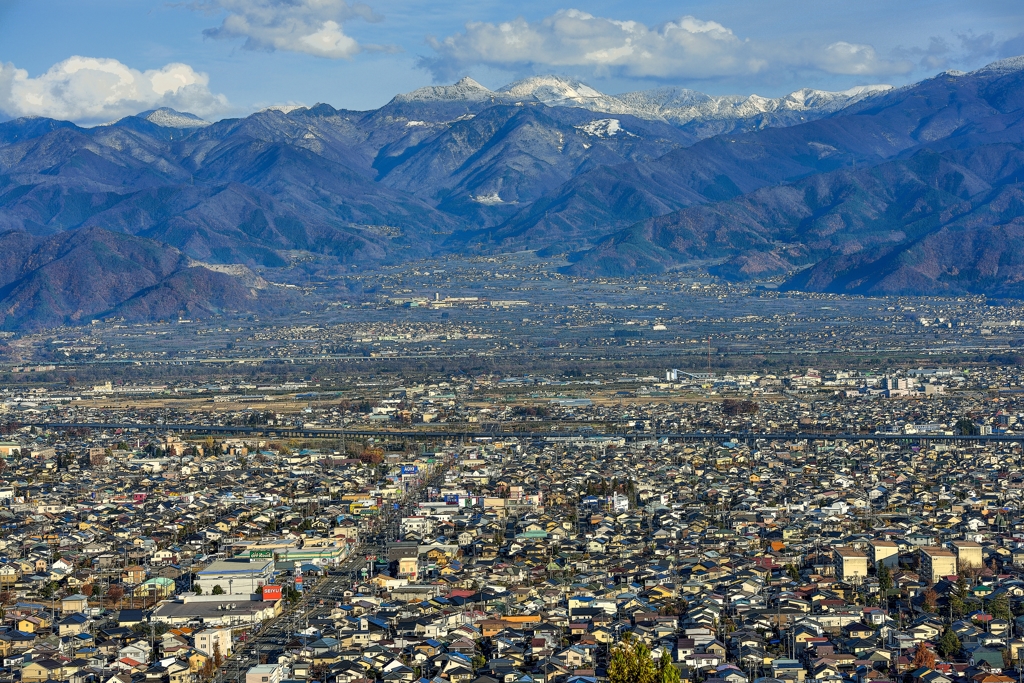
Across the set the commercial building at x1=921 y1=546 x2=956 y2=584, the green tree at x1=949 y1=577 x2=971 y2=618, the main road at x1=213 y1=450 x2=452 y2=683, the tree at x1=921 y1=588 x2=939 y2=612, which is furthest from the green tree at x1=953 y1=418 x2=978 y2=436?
the tree at x1=921 y1=588 x2=939 y2=612

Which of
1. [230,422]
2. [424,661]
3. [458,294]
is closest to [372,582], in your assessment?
[424,661]

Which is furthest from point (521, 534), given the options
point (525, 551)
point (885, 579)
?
point (885, 579)

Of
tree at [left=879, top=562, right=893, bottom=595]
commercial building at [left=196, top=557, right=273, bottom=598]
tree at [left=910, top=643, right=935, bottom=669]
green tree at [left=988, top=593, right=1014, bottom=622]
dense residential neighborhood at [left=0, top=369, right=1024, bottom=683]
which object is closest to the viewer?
tree at [left=910, top=643, right=935, bottom=669]

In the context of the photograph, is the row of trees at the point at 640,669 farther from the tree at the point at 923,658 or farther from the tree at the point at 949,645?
the tree at the point at 949,645

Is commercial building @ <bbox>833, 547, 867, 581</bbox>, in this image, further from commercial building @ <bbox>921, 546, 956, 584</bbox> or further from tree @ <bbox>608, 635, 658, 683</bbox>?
tree @ <bbox>608, 635, 658, 683</bbox>

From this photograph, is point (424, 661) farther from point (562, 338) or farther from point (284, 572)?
point (562, 338)

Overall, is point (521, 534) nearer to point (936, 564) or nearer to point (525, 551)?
point (525, 551)

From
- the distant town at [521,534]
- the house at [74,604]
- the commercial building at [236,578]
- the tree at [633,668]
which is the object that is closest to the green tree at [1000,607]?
the distant town at [521,534]
